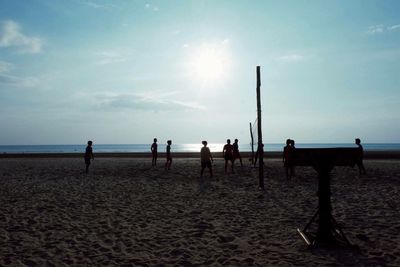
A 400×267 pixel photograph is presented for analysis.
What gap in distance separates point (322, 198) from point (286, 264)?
1.46 meters

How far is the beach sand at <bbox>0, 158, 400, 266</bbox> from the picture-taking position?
18.6 ft

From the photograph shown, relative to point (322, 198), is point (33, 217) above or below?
below

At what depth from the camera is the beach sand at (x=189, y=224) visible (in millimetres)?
5664

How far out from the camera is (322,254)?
5.72 meters

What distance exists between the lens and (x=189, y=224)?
25.9 ft

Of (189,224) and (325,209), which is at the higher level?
(325,209)

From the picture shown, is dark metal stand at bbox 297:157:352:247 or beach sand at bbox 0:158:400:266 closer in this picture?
beach sand at bbox 0:158:400:266

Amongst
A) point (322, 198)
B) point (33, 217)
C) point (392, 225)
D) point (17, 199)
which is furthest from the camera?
point (17, 199)

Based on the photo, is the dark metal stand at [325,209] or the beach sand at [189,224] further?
the dark metal stand at [325,209]

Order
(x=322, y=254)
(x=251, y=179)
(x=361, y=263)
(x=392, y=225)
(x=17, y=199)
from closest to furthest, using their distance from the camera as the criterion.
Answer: (x=361, y=263), (x=322, y=254), (x=392, y=225), (x=17, y=199), (x=251, y=179)

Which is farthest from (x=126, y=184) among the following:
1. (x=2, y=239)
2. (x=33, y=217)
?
(x=2, y=239)

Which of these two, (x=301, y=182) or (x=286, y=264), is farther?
(x=301, y=182)

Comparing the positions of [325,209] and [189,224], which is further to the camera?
[189,224]

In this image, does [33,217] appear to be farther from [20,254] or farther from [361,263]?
[361,263]
